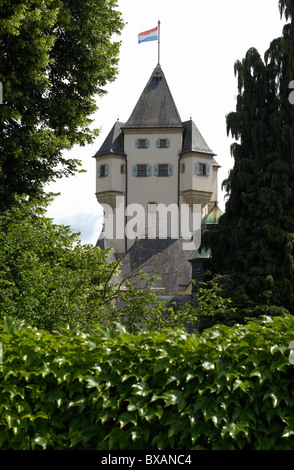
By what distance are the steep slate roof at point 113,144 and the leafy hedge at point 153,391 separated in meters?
53.4

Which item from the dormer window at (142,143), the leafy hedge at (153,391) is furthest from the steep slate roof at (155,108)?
the leafy hedge at (153,391)

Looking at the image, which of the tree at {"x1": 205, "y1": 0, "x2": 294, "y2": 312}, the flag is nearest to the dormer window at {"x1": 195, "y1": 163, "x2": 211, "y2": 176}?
the flag

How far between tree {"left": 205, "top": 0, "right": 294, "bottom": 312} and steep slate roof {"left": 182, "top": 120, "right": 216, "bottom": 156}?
2818cm

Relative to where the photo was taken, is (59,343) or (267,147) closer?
(59,343)

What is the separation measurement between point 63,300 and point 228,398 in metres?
6.66

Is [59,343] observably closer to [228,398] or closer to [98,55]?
[228,398]

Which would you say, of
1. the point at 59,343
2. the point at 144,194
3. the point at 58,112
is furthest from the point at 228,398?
the point at 144,194

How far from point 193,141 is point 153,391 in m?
54.1

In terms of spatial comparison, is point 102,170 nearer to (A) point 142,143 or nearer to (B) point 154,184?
(A) point 142,143

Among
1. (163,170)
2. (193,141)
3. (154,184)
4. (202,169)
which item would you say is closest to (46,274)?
(154,184)

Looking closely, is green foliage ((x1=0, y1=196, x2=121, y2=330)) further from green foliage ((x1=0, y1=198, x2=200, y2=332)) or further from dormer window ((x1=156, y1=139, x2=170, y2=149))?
dormer window ((x1=156, y1=139, x2=170, y2=149))

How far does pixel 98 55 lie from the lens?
691 inches

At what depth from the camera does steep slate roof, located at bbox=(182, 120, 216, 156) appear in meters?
58.1

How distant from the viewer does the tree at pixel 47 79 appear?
1529cm
